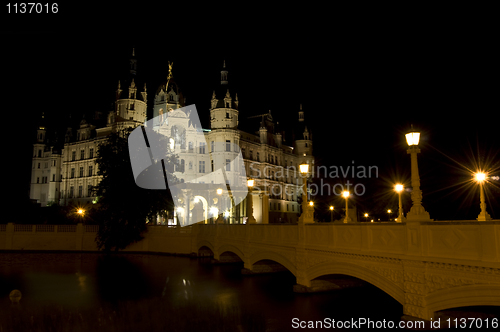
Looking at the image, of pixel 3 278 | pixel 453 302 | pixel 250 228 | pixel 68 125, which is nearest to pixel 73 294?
pixel 3 278

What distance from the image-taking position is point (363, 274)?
39.0 feet

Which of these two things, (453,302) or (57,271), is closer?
(453,302)

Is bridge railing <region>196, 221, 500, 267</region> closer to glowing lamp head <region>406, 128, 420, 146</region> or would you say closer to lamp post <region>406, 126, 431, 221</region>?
lamp post <region>406, 126, 431, 221</region>

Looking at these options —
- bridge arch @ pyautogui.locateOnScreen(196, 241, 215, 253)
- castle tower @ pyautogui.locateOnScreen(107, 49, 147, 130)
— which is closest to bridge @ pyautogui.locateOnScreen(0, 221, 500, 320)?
bridge arch @ pyautogui.locateOnScreen(196, 241, 215, 253)

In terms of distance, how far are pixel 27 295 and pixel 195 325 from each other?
9200 millimetres

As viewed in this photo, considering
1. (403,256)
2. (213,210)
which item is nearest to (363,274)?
(403,256)

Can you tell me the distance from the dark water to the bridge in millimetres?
1414

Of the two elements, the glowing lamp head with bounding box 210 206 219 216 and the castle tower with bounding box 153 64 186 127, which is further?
the castle tower with bounding box 153 64 186 127

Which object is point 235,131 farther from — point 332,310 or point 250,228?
point 332,310

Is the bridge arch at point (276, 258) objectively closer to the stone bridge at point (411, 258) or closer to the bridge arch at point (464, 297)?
the stone bridge at point (411, 258)

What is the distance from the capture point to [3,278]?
21.9 m

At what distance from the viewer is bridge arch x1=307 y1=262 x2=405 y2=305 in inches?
418

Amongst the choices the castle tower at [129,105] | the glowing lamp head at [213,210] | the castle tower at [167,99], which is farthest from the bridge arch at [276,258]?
the castle tower at [167,99]

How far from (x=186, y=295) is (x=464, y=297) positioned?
40.0ft
